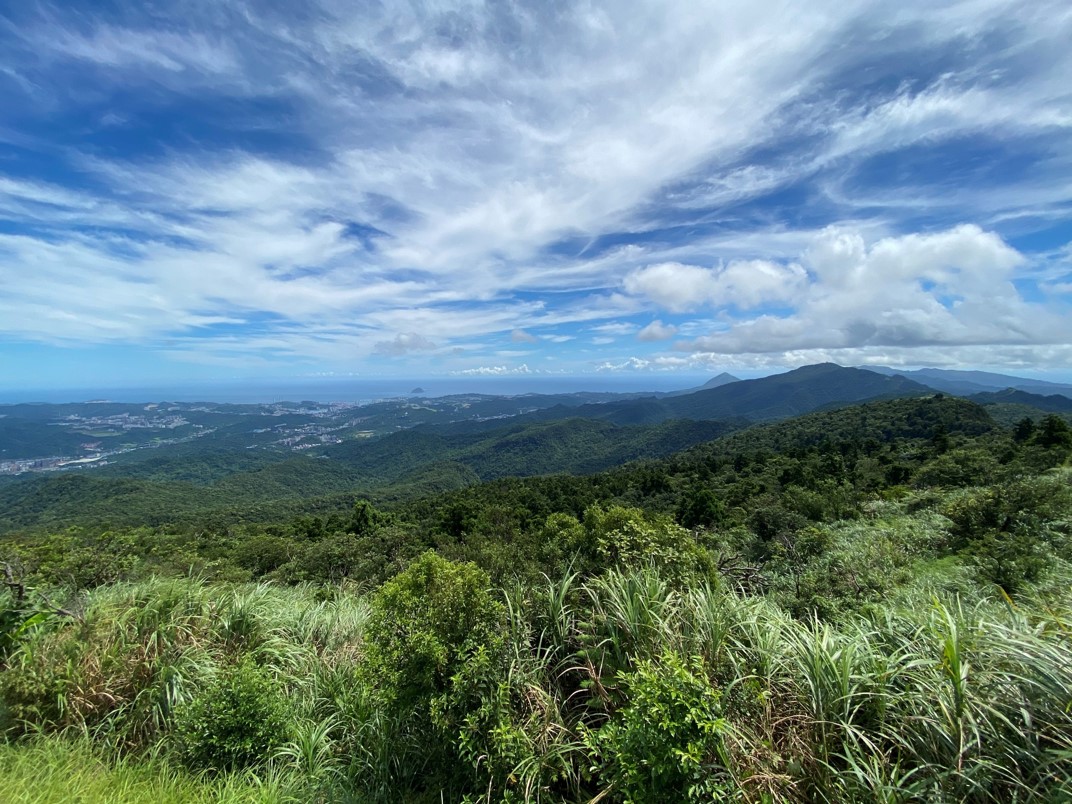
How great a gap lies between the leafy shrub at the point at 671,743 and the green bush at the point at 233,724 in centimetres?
257

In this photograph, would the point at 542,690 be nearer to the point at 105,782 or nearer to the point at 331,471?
the point at 105,782

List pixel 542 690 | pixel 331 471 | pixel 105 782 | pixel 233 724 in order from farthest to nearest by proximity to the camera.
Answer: pixel 331 471, pixel 233 724, pixel 542 690, pixel 105 782

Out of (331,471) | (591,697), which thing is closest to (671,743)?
(591,697)

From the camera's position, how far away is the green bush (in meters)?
3.09

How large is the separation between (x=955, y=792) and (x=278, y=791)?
375 centimetres

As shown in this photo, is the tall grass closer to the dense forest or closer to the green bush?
the dense forest

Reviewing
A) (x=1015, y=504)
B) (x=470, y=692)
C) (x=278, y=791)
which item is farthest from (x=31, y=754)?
(x=1015, y=504)

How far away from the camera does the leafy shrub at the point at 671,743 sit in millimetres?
2049

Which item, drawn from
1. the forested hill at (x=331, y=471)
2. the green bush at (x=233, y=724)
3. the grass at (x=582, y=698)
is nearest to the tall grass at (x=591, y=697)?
the grass at (x=582, y=698)

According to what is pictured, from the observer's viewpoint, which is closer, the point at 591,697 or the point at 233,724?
the point at 591,697

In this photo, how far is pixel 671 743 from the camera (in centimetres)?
210

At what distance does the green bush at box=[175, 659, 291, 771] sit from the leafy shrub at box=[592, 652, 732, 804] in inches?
101

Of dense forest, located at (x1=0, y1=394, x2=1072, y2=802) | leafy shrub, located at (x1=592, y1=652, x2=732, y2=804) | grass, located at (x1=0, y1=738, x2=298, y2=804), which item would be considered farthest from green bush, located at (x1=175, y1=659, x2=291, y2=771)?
leafy shrub, located at (x1=592, y1=652, x2=732, y2=804)

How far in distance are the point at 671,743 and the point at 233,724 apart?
10.1 feet
